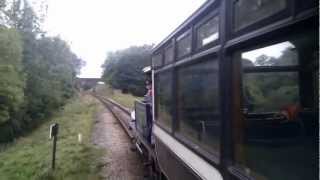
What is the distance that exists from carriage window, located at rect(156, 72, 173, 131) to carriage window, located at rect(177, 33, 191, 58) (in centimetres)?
73

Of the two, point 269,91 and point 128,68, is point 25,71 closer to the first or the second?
point 128,68

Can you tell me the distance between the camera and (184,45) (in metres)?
4.79

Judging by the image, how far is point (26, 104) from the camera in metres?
37.3

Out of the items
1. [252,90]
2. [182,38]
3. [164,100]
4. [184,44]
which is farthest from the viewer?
[164,100]

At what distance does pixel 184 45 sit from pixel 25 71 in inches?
1376

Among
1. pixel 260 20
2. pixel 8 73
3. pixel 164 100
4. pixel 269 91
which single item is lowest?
pixel 164 100

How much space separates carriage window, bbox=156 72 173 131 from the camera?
5888 mm

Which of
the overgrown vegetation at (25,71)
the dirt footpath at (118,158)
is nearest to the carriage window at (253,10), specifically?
the dirt footpath at (118,158)

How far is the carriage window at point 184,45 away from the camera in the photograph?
4.52m

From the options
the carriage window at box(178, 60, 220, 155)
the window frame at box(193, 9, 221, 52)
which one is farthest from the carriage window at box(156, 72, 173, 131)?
the window frame at box(193, 9, 221, 52)

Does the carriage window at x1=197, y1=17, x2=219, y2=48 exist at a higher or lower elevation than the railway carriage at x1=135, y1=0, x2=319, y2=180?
higher

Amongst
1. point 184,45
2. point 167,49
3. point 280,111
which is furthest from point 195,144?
point 167,49

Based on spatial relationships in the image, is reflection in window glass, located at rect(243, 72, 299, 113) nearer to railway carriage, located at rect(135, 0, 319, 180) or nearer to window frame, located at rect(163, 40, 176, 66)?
railway carriage, located at rect(135, 0, 319, 180)

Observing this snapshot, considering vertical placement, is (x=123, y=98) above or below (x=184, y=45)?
below
